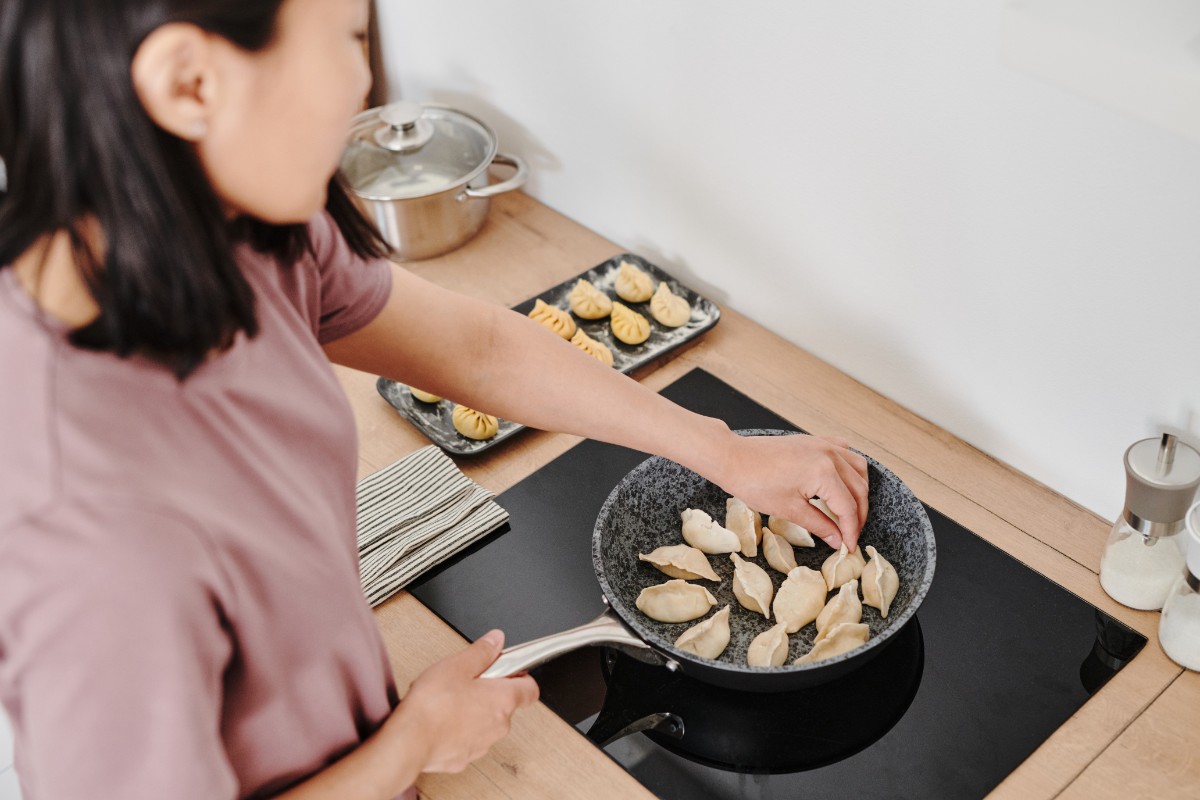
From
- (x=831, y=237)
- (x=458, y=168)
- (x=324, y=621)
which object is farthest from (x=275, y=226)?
(x=458, y=168)

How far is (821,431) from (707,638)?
33 cm

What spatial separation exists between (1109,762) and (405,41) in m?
1.31

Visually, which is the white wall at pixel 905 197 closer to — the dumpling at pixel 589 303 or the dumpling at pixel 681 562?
the dumpling at pixel 589 303

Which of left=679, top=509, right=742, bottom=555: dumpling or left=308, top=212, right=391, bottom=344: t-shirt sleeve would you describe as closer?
left=308, top=212, right=391, bottom=344: t-shirt sleeve

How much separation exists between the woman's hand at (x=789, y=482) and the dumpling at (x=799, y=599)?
0.14 ft

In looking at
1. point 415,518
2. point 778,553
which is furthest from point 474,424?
point 778,553

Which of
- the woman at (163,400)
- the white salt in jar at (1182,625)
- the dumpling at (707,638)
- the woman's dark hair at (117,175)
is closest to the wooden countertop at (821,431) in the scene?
the white salt in jar at (1182,625)

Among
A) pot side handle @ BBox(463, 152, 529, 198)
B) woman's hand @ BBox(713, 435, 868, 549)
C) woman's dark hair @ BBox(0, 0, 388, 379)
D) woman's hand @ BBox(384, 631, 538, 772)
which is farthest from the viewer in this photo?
pot side handle @ BBox(463, 152, 529, 198)

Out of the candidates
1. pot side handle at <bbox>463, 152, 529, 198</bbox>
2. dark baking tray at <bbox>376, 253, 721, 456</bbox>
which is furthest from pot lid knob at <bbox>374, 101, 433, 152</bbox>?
dark baking tray at <bbox>376, 253, 721, 456</bbox>

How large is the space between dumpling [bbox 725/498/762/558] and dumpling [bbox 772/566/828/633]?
2.3 inches

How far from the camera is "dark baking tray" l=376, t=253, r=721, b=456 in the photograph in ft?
3.88

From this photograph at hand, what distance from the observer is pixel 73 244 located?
509 millimetres

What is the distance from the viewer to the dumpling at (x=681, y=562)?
3.30 feet

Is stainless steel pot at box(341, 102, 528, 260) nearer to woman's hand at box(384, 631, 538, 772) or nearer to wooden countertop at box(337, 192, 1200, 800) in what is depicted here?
wooden countertop at box(337, 192, 1200, 800)
